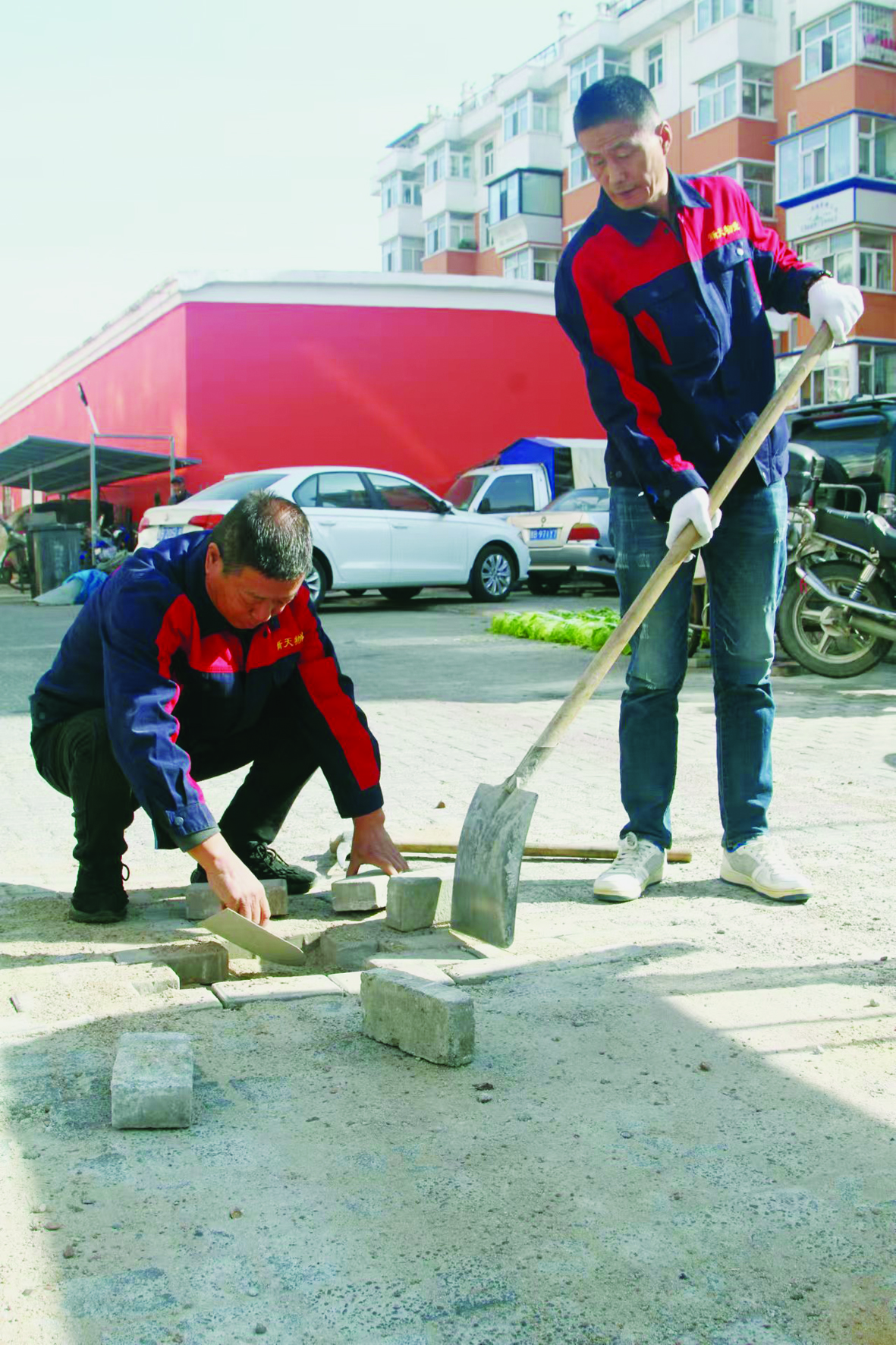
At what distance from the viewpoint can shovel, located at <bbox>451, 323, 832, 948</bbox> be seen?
11.7ft

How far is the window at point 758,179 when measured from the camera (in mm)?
36906

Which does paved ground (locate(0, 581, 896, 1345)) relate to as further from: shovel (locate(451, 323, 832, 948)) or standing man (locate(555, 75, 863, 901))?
standing man (locate(555, 75, 863, 901))

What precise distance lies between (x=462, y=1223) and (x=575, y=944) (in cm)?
153

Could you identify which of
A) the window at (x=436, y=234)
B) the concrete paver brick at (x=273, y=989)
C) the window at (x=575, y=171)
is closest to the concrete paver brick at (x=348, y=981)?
the concrete paver brick at (x=273, y=989)

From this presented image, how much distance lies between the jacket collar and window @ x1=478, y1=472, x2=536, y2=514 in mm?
14894

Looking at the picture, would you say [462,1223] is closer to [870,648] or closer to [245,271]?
[870,648]

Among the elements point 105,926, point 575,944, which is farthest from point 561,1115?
point 105,926

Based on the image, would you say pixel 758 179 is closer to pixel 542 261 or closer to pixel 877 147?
pixel 877 147

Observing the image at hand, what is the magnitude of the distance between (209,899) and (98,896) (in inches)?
12.8

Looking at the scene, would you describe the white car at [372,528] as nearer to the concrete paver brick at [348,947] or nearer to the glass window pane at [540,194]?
the concrete paver brick at [348,947]

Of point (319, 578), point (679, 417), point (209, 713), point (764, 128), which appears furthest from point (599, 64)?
point (209, 713)

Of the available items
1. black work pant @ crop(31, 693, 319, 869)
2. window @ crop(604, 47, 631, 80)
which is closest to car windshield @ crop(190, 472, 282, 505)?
black work pant @ crop(31, 693, 319, 869)

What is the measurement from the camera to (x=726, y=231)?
4.01 meters

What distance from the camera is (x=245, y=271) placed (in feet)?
80.5
